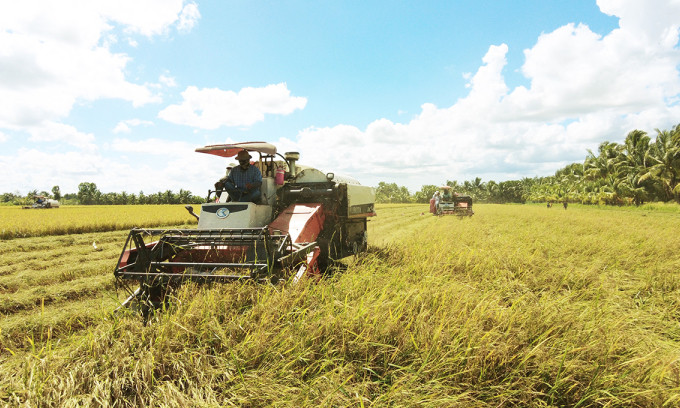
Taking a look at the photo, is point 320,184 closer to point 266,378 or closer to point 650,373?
point 266,378

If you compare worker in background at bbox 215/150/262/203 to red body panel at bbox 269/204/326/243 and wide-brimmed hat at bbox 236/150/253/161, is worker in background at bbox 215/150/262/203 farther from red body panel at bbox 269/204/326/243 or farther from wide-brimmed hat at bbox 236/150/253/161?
red body panel at bbox 269/204/326/243

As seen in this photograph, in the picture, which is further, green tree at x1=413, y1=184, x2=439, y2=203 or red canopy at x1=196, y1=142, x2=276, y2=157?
green tree at x1=413, y1=184, x2=439, y2=203

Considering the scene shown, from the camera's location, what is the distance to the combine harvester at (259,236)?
3764 mm

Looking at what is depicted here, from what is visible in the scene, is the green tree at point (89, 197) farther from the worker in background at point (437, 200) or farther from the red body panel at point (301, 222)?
the red body panel at point (301, 222)

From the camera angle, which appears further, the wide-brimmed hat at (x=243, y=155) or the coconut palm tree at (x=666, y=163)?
the coconut palm tree at (x=666, y=163)

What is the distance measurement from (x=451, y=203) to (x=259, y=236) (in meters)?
21.6

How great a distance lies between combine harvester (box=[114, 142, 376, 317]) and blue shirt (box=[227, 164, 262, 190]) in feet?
0.83

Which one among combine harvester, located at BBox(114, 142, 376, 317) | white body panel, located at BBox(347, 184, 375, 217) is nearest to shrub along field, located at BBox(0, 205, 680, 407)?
combine harvester, located at BBox(114, 142, 376, 317)

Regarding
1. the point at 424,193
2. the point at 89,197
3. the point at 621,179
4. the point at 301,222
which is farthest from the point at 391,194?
the point at 301,222

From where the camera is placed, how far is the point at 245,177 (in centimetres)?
540

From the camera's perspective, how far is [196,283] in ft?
11.4

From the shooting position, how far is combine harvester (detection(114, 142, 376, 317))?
376cm

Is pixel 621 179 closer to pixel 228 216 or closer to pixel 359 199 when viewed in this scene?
pixel 359 199

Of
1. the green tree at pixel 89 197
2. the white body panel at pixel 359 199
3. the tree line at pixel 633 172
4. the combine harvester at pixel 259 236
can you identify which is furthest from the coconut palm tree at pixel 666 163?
the green tree at pixel 89 197
